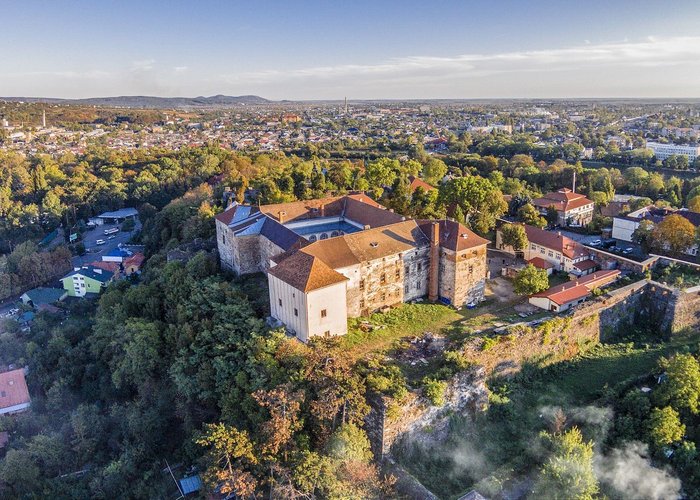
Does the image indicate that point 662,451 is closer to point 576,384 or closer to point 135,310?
point 576,384

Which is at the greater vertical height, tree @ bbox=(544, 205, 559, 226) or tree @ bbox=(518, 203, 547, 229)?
tree @ bbox=(518, 203, 547, 229)

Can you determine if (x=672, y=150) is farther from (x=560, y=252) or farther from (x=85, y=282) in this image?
(x=85, y=282)

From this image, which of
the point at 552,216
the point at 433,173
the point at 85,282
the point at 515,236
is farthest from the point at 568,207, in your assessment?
the point at 85,282

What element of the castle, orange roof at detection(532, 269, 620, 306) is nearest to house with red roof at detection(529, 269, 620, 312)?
orange roof at detection(532, 269, 620, 306)

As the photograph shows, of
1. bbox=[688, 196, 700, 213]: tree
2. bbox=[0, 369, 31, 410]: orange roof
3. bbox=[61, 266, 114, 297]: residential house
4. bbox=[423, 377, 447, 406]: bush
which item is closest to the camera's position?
bbox=[423, 377, 447, 406]: bush

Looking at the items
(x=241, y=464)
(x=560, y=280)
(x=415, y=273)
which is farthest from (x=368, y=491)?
(x=560, y=280)

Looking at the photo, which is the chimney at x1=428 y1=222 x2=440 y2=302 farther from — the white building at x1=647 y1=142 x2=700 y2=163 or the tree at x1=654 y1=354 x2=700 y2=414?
the white building at x1=647 y1=142 x2=700 y2=163

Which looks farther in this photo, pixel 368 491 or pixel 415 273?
pixel 415 273
